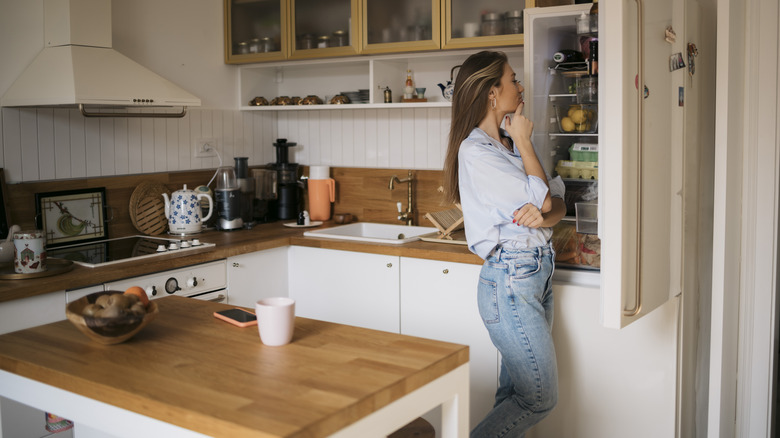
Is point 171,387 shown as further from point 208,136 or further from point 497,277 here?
point 208,136

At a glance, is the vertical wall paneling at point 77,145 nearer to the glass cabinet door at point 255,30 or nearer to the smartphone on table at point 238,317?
the glass cabinet door at point 255,30

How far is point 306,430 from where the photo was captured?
1.30m

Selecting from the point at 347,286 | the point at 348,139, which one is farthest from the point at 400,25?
the point at 347,286

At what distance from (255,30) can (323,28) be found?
453 mm

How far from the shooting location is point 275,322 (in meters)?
1.76

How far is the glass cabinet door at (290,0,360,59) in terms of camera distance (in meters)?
3.65

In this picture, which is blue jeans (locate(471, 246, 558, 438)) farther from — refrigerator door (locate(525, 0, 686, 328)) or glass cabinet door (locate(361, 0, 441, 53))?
glass cabinet door (locate(361, 0, 441, 53))

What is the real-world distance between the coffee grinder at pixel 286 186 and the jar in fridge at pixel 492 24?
1374 mm

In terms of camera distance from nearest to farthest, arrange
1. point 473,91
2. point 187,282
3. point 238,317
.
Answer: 1. point 238,317
2. point 473,91
3. point 187,282

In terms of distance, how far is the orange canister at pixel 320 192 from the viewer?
4.03 meters

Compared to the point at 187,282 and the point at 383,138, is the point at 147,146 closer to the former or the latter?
the point at 187,282

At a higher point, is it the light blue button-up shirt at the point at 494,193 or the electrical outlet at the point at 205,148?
the electrical outlet at the point at 205,148

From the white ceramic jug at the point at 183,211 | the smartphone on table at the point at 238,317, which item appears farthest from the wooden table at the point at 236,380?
the white ceramic jug at the point at 183,211

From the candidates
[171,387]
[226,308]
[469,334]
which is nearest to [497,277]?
[469,334]
